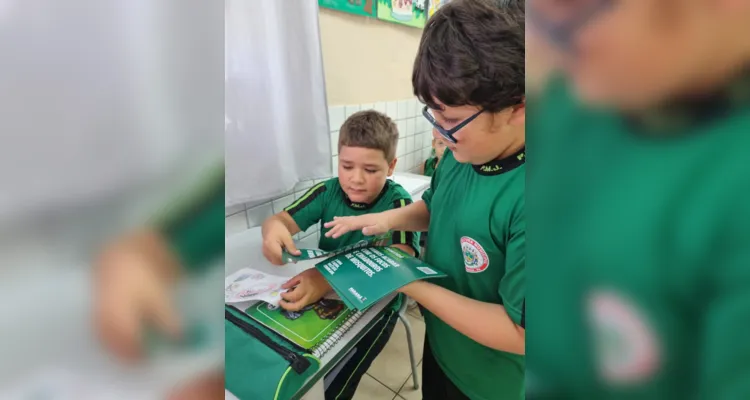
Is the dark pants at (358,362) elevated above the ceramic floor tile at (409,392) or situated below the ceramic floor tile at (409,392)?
above

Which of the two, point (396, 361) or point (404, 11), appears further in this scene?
point (404, 11)

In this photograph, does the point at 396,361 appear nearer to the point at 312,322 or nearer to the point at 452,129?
the point at 312,322

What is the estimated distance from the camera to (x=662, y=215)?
0.13 meters

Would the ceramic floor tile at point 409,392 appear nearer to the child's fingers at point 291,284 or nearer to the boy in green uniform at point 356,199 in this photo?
the boy in green uniform at point 356,199

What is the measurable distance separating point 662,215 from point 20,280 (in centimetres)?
23

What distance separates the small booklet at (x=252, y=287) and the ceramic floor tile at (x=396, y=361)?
1.04m

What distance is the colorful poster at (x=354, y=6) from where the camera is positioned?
4.99 feet

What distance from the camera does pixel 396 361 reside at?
1.89 metres

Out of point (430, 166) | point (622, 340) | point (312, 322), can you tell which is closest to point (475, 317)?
point (312, 322)

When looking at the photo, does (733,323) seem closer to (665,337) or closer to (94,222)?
(665,337)

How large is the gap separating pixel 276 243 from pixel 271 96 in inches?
20.5

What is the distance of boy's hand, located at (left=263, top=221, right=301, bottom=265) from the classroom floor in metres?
0.92

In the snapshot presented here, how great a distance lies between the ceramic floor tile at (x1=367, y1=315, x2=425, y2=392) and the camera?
5.82 feet

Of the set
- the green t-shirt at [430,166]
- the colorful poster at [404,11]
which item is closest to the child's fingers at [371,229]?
the colorful poster at [404,11]
